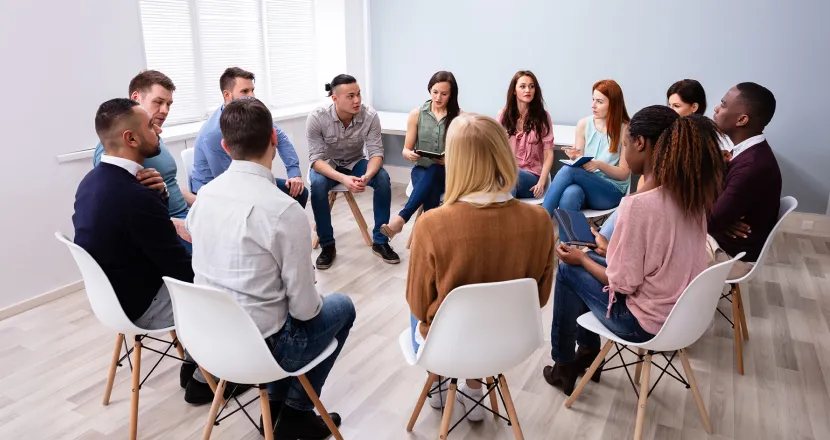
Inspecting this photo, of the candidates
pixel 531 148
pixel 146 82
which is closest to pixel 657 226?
pixel 531 148

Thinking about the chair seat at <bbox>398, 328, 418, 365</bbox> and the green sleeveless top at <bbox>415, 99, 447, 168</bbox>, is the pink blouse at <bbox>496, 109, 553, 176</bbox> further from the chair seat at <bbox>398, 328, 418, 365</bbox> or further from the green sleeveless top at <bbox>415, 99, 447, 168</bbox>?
the chair seat at <bbox>398, 328, 418, 365</bbox>

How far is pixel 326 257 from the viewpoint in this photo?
411cm

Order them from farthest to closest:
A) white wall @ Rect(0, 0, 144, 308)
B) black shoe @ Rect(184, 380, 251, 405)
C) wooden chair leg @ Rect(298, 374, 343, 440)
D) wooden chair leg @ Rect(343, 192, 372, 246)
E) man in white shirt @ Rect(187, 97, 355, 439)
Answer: wooden chair leg @ Rect(343, 192, 372, 246) → white wall @ Rect(0, 0, 144, 308) → black shoe @ Rect(184, 380, 251, 405) → wooden chair leg @ Rect(298, 374, 343, 440) → man in white shirt @ Rect(187, 97, 355, 439)

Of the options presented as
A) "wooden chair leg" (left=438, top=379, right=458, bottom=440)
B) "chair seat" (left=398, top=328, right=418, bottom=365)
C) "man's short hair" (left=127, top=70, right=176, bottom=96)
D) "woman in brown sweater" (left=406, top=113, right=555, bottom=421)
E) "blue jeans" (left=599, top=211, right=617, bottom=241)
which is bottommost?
"wooden chair leg" (left=438, top=379, right=458, bottom=440)

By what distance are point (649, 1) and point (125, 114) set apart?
3.93m

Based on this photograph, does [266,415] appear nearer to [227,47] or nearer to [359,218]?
[359,218]

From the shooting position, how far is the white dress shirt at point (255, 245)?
1.84 meters

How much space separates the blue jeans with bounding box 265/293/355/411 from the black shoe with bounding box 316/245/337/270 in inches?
68.7

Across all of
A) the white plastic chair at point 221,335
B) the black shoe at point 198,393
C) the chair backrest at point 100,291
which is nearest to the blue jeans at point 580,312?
Answer: the white plastic chair at point 221,335

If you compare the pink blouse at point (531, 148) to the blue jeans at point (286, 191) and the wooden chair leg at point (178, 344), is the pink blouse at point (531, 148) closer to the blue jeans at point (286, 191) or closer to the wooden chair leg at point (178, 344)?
the blue jeans at point (286, 191)

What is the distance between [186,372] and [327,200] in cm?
176

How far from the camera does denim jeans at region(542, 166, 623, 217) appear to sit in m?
3.65

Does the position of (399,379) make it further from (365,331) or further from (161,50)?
(161,50)

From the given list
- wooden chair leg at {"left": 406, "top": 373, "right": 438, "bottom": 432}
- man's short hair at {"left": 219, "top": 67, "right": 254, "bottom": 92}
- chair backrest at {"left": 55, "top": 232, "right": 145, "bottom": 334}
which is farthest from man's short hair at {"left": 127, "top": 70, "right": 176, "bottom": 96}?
wooden chair leg at {"left": 406, "top": 373, "right": 438, "bottom": 432}
